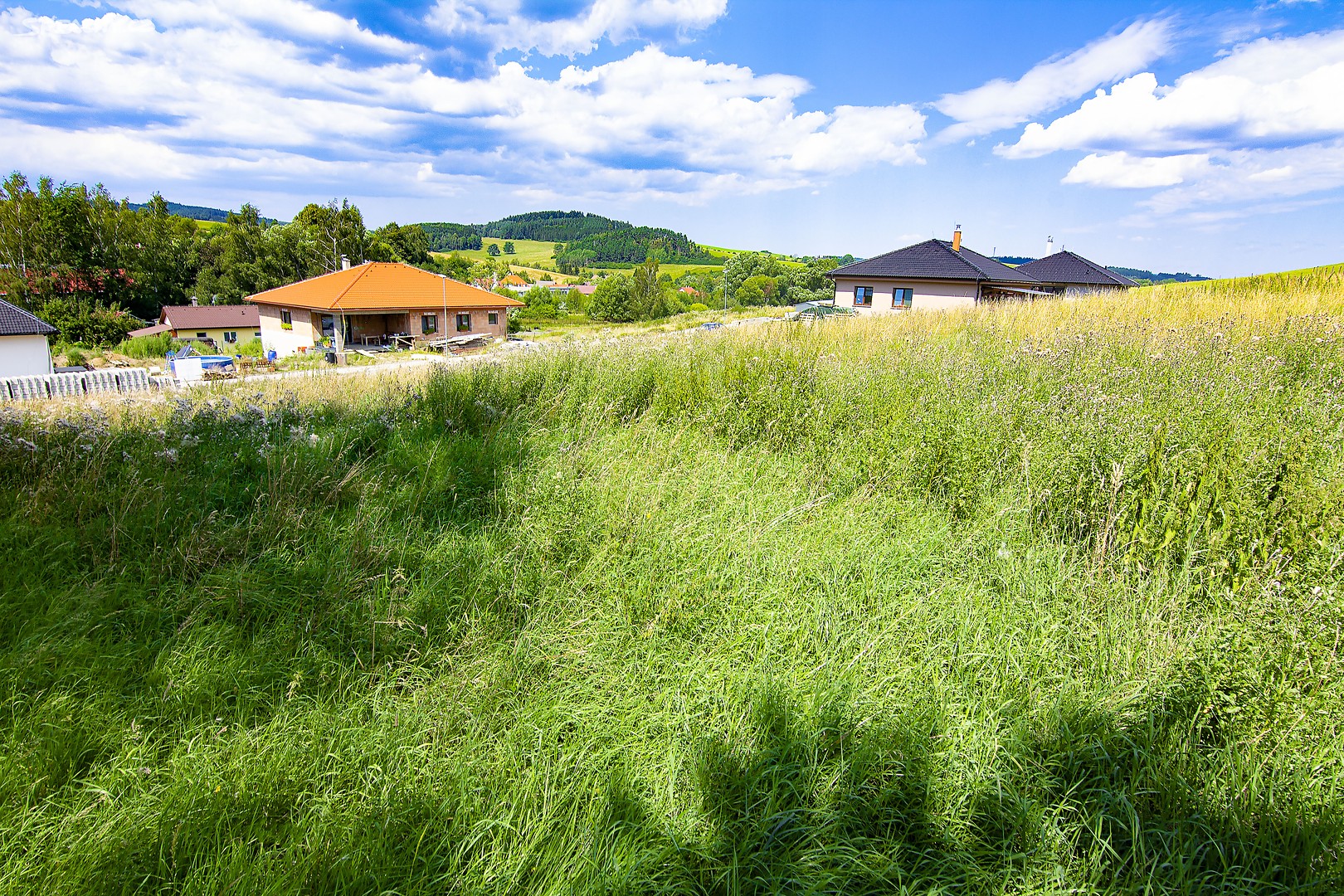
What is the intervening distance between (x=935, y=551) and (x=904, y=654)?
1028mm

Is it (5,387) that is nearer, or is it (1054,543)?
(1054,543)

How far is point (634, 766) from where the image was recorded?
2.07 meters

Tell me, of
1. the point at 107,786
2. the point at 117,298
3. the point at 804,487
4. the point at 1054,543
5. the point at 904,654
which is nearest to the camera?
the point at 107,786

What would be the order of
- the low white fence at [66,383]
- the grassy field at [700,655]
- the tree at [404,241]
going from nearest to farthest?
the grassy field at [700,655], the low white fence at [66,383], the tree at [404,241]

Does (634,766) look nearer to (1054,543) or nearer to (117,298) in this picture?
(1054,543)

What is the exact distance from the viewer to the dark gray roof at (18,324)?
26.5 meters

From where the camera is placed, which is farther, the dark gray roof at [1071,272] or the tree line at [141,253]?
the tree line at [141,253]

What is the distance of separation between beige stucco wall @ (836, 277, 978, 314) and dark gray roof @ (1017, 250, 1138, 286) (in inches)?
256

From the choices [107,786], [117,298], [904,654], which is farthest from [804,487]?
[117,298]

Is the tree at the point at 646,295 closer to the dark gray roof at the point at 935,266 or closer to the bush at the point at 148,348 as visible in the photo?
the dark gray roof at the point at 935,266

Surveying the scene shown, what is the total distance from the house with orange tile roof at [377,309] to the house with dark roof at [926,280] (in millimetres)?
23212

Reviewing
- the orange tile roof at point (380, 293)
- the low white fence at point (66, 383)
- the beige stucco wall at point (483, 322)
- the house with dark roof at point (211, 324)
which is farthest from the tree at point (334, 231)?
the low white fence at point (66, 383)

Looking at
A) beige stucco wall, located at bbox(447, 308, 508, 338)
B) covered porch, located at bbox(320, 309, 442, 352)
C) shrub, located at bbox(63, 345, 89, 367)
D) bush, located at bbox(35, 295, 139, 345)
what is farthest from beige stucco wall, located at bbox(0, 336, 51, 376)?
bush, located at bbox(35, 295, 139, 345)

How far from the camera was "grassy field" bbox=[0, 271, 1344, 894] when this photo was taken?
1755mm
